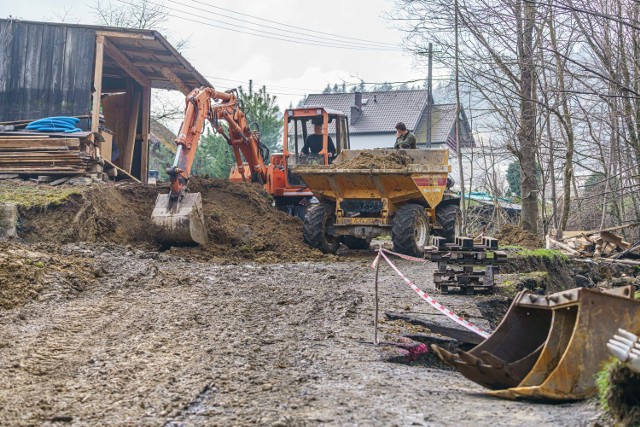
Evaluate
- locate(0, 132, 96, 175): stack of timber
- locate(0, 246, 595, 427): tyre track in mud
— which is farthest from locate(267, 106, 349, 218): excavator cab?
locate(0, 246, 595, 427): tyre track in mud

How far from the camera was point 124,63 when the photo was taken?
21.9 meters

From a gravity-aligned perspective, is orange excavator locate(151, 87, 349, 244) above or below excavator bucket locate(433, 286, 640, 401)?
above

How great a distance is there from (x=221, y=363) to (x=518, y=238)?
15194 mm

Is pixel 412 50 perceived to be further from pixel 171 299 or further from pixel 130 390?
pixel 130 390

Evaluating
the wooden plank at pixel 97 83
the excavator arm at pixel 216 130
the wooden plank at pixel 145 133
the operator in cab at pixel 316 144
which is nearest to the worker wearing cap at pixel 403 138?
the operator in cab at pixel 316 144

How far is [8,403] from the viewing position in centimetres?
518

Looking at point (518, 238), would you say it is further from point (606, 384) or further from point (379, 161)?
point (606, 384)

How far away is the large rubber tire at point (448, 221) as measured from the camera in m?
16.7

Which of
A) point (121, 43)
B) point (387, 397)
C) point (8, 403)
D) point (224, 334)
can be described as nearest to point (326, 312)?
point (224, 334)

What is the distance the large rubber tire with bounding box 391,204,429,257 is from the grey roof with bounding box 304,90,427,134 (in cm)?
4529

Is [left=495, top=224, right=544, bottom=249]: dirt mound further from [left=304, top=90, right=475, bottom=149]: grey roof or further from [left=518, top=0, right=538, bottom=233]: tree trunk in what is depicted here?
[left=304, top=90, right=475, bottom=149]: grey roof

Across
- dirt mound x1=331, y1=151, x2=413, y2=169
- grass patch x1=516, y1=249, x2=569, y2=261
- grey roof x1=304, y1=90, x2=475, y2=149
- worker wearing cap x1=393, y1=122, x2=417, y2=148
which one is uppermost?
grey roof x1=304, y1=90, x2=475, y2=149

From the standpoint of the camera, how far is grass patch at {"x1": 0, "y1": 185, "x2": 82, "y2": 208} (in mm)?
15141

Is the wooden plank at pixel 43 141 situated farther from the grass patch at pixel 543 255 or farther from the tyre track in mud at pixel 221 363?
the grass patch at pixel 543 255
